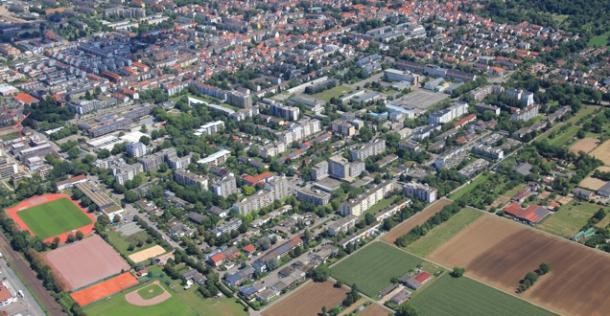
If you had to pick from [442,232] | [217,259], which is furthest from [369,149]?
[217,259]

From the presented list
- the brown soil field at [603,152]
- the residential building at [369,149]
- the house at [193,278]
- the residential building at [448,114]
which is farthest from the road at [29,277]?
the brown soil field at [603,152]

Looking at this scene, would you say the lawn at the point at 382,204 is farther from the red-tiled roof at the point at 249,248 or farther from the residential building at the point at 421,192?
the red-tiled roof at the point at 249,248

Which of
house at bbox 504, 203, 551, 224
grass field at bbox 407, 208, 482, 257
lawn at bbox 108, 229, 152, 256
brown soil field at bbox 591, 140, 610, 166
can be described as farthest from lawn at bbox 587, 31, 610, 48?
lawn at bbox 108, 229, 152, 256

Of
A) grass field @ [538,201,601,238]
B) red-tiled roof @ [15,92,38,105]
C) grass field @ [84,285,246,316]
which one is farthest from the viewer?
red-tiled roof @ [15,92,38,105]

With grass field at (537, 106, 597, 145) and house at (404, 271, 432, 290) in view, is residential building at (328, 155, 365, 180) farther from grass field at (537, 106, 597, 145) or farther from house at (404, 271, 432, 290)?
grass field at (537, 106, 597, 145)

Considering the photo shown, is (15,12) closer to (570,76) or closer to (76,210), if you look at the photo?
(76,210)

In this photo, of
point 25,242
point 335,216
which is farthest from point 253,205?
point 25,242

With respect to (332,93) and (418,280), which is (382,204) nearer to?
(418,280)
